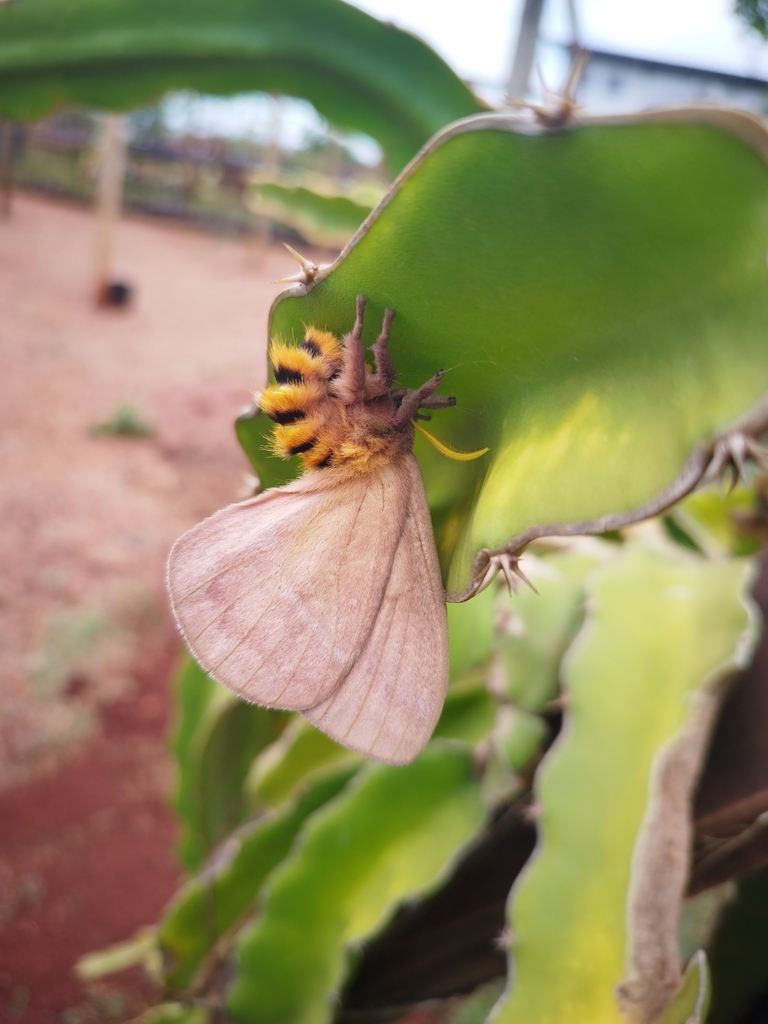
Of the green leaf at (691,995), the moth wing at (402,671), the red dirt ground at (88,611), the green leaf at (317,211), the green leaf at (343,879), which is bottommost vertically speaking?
the red dirt ground at (88,611)

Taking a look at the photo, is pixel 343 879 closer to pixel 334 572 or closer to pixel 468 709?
pixel 468 709

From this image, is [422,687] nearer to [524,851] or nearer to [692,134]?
[692,134]

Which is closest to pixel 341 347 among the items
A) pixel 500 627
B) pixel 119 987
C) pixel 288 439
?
pixel 288 439

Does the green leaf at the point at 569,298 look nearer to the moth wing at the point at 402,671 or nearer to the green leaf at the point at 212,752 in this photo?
the moth wing at the point at 402,671

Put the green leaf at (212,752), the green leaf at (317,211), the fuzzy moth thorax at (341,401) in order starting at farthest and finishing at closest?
1. the green leaf at (317,211)
2. the green leaf at (212,752)
3. the fuzzy moth thorax at (341,401)

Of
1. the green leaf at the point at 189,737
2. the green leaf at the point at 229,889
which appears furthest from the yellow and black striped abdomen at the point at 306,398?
the green leaf at the point at 189,737

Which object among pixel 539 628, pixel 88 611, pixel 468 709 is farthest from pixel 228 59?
pixel 88 611

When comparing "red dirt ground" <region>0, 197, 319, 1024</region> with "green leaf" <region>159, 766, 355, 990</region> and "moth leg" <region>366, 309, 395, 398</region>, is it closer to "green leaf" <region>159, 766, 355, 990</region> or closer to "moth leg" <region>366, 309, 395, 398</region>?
"moth leg" <region>366, 309, 395, 398</region>
